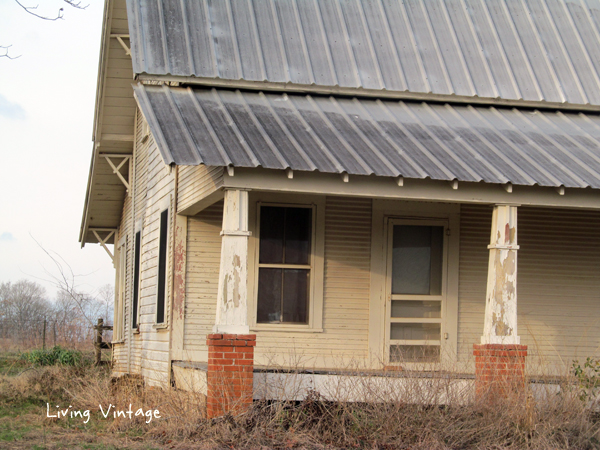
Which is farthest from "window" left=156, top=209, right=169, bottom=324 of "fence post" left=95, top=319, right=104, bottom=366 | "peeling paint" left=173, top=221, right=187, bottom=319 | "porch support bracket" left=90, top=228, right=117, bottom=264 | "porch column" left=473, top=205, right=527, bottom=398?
"porch support bracket" left=90, top=228, right=117, bottom=264

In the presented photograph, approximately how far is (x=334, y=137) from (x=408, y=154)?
919 millimetres

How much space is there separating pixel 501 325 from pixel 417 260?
2.49 meters

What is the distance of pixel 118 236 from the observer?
19.0 meters

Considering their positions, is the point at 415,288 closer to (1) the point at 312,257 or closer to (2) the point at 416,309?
(2) the point at 416,309

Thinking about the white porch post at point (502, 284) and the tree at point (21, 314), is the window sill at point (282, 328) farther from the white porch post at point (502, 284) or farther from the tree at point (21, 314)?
the tree at point (21, 314)

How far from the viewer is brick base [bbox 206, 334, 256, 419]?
296 inches

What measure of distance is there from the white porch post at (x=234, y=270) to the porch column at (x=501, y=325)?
2776mm

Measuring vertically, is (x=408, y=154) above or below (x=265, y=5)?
below

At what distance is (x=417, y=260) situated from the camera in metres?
10.8

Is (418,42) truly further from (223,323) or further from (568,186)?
(223,323)

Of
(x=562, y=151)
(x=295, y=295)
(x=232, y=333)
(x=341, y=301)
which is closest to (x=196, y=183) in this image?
(x=295, y=295)

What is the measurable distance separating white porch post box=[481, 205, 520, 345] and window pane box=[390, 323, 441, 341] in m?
2.11

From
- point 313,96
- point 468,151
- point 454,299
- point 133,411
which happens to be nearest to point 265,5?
point 313,96

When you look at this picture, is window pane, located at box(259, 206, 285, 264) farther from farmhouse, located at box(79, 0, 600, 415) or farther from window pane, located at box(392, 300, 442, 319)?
window pane, located at box(392, 300, 442, 319)
